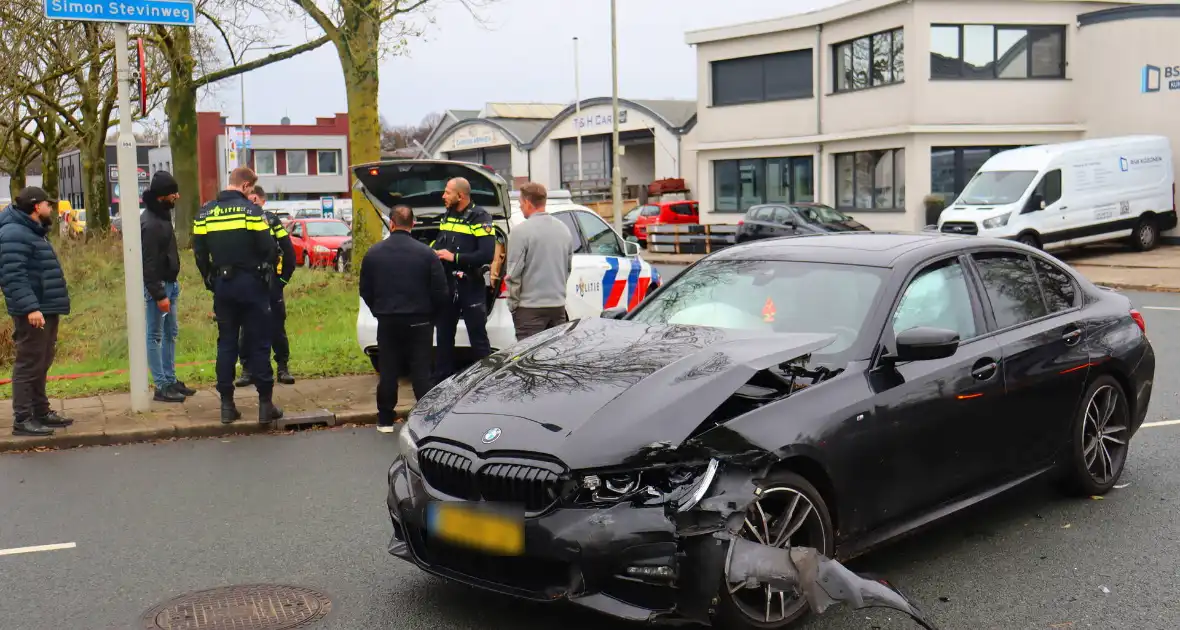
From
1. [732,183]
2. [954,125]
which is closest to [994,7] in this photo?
[954,125]

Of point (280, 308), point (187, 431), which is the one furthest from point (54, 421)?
point (280, 308)

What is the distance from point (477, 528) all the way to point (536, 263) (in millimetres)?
4681

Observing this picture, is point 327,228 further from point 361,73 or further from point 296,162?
point 296,162

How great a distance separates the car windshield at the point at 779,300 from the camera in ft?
16.5

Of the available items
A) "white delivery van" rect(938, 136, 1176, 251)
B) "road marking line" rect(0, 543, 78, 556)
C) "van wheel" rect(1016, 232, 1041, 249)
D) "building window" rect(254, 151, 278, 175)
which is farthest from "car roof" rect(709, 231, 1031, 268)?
"building window" rect(254, 151, 278, 175)

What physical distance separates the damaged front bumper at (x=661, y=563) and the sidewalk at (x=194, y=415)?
16.2ft

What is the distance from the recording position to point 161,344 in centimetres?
941

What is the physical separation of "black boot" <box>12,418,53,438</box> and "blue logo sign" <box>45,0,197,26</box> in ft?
9.64

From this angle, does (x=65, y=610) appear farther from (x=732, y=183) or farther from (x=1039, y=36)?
(x=732, y=183)

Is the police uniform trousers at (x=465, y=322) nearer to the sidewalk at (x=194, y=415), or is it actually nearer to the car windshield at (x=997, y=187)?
the sidewalk at (x=194, y=415)

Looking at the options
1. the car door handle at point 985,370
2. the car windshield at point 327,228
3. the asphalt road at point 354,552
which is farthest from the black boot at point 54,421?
the car windshield at point 327,228

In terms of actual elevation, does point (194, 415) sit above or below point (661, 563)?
below

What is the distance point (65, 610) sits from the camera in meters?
4.65

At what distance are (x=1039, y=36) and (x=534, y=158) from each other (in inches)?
1325
